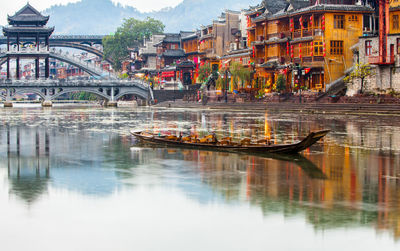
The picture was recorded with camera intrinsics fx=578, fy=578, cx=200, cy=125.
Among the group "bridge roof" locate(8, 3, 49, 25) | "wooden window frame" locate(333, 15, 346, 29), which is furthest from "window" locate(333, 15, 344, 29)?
"bridge roof" locate(8, 3, 49, 25)

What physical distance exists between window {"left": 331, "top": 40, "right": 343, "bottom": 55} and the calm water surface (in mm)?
44985

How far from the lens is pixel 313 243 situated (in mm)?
11633

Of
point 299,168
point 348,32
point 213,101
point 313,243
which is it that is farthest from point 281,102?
point 313,243

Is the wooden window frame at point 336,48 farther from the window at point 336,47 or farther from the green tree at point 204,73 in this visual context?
the green tree at point 204,73

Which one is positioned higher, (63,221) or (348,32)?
(348,32)

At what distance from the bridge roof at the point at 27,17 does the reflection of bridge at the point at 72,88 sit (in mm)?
15994

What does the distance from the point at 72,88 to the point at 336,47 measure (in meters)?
56.2

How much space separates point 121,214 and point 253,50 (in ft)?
242

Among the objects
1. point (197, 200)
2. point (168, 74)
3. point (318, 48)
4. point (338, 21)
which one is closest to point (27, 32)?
point (168, 74)

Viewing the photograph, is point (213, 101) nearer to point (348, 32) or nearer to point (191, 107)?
point (191, 107)

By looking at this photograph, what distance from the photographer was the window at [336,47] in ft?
232

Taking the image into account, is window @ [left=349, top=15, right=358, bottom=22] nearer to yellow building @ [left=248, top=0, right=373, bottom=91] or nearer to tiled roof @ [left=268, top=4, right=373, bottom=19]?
yellow building @ [left=248, top=0, right=373, bottom=91]

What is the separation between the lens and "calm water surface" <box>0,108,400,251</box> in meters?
12.0

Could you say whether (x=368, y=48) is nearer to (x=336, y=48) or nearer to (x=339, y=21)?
(x=336, y=48)
